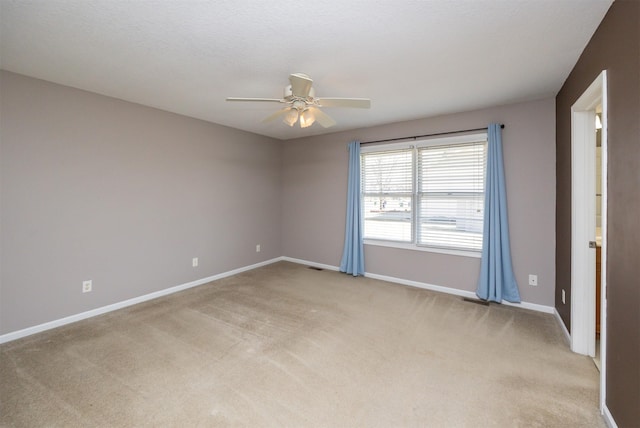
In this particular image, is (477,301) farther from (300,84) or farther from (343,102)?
(300,84)

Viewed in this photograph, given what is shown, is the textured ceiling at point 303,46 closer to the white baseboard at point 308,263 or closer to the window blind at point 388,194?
the window blind at point 388,194

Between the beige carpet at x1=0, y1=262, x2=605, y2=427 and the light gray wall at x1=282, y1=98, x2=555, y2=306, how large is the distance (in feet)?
2.04

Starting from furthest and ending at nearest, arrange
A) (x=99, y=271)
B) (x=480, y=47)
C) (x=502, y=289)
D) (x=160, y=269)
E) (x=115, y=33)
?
1. (x=160, y=269)
2. (x=502, y=289)
3. (x=99, y=271)
4. (x=480, y=47)
5. (x=115, y=33)

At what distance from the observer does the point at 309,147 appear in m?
5.22

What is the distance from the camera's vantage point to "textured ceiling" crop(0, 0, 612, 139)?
171cm

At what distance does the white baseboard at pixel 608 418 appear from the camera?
1.53 m

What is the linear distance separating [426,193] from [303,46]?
2732 millimetres

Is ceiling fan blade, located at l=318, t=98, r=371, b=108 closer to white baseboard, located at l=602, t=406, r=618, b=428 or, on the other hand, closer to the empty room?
the empty room

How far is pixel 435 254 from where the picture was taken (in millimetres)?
3953

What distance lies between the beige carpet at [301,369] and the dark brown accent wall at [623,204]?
1.34 feet

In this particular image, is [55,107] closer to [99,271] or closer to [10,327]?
[99,271]

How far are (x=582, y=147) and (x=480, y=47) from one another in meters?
1.21

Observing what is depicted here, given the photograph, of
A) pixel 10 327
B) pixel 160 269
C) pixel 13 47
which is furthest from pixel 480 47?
pixel 10 327

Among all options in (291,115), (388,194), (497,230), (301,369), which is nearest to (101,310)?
(301,369)
